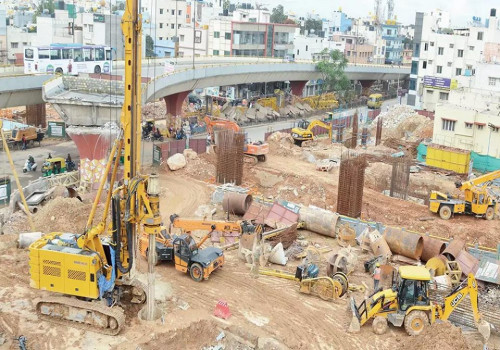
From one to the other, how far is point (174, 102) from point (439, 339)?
40.2 meters

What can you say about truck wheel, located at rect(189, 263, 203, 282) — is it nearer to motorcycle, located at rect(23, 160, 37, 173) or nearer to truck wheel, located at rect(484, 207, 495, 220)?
truck wheel, located at rect(484, 207, 495, 220)

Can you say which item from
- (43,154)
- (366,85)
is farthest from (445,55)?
(43,154)

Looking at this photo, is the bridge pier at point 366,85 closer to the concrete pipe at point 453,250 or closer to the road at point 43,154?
the road at point 43,154

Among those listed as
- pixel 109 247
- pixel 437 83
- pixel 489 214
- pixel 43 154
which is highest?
pixel 437 83

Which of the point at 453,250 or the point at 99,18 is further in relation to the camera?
the point at 99,18

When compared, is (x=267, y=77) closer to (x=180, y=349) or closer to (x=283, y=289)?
(x=283, y=289)

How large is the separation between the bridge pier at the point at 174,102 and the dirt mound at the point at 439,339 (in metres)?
39.0

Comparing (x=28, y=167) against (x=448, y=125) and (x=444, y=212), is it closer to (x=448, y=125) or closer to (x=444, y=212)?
(x=444, y=212)

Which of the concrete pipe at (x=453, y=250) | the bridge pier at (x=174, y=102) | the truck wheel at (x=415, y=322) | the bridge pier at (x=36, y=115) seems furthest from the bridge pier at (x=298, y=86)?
the truck wheel at (x=415, y=322)

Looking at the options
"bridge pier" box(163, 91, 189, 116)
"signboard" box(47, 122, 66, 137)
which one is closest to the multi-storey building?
"bridge pier" box(163, 91, 189, 116)

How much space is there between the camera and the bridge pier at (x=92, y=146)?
33844 mm

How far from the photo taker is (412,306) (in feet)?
57.2

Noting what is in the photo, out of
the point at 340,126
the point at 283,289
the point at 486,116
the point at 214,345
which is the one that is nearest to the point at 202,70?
the point at 340,126

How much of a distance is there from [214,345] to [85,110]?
21.9 metres
